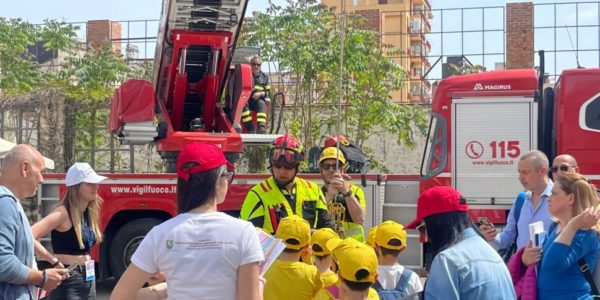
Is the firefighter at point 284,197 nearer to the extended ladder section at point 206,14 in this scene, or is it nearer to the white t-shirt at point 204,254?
the white t-shirt at point 204,254

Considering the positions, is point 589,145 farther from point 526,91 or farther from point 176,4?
point 176,4

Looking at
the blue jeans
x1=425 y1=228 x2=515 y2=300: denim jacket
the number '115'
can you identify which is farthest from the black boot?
x1=425 y1=228 x2=515 y2=300: denim jacket

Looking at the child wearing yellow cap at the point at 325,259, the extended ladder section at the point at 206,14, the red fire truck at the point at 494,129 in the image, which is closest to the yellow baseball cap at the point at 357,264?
the child wearing yellow cap at the point at 325,259

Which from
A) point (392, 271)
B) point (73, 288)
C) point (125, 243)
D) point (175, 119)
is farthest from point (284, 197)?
point (175, 119)

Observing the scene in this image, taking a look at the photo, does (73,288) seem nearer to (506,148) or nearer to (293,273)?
(293,273)

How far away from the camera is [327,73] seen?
1808 cm

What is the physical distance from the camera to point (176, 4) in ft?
31.6

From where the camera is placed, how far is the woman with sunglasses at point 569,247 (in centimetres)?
468

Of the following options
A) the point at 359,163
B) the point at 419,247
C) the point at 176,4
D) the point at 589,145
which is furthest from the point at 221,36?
the point at 589,145

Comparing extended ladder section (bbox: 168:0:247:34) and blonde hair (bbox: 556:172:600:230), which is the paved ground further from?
blonde hair (bbox: 556:172:600:230)

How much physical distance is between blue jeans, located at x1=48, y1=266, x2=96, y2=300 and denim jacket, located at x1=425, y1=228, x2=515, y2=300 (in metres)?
3.44

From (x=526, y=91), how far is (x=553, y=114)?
415 mm

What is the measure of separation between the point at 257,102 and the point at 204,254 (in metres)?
8.26

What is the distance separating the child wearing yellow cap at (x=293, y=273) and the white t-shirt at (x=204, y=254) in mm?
1344
